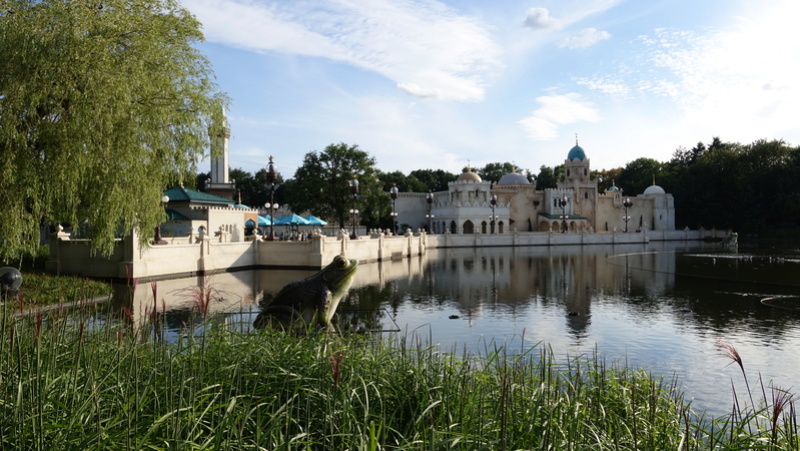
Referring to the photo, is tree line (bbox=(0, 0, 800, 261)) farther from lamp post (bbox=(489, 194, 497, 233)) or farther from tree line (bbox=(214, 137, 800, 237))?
lamp post (bbox=(489, 194, 497, 233))

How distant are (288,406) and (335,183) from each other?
174 ft

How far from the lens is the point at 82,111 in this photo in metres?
14.2

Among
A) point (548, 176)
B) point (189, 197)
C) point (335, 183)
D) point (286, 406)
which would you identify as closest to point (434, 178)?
point (548, 176)

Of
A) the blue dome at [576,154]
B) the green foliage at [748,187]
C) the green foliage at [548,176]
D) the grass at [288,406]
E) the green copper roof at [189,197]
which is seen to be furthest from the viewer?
the green foliage at [548,176]

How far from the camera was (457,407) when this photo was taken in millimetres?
5195

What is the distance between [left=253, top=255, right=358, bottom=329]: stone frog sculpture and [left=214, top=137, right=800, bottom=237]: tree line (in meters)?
25.3

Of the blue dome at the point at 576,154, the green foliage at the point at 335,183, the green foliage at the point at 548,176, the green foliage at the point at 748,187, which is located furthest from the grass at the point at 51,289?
the green foliage at the point at 548,176

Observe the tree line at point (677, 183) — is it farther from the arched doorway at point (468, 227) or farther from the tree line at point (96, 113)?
the tree line at point (96, 113)

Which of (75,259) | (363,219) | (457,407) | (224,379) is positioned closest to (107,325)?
(224,379)

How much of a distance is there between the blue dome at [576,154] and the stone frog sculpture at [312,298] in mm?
78296

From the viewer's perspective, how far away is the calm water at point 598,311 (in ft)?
34.8

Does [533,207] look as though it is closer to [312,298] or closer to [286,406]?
[312,298]

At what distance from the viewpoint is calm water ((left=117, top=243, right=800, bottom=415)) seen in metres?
10.6

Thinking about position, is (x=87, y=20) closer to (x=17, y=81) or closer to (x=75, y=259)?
(x=17, y=81)
